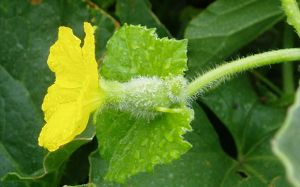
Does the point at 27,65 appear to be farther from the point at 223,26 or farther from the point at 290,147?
the point at 290,147

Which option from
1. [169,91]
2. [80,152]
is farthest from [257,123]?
[169,91]

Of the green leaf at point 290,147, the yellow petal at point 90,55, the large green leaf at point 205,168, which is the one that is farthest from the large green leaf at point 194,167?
the green leaf at point 290,147

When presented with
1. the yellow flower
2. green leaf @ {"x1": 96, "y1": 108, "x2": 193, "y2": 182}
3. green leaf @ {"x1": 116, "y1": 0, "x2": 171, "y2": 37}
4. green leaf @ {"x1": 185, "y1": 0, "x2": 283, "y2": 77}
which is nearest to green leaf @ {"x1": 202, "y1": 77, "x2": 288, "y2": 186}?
green leaf @ {"x1": 185, "y1": 0, "x2": 283, "y2": 77}

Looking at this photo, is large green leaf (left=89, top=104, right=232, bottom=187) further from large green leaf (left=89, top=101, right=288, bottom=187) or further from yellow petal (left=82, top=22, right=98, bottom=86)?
yellow petal (left=82, top=22, right=98, bottom=86)

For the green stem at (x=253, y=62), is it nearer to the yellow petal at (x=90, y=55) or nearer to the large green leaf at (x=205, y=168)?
the yellow petal at (x=90, y=55)

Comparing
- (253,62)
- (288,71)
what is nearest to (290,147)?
(253,62)

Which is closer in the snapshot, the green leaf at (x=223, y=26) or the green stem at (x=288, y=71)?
the green leaf at (x=223, y=26)
